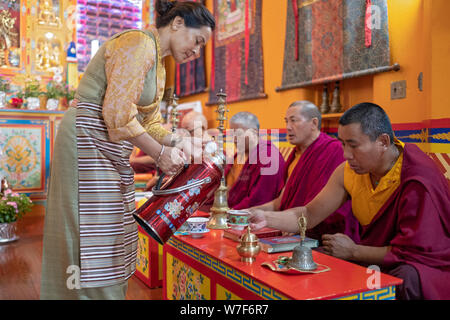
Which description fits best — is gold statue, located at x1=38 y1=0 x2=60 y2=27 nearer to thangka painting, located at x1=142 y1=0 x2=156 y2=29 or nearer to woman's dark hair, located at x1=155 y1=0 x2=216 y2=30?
thangka painting, located at x1=142 y1=0 x2=156 y2=29

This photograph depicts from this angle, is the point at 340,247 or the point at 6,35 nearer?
the point at 340,247

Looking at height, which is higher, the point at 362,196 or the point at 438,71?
the point at 438,71

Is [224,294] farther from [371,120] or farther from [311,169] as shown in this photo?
[311,169]

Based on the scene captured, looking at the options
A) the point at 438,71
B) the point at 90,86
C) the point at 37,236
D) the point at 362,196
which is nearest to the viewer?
the point at 90,86

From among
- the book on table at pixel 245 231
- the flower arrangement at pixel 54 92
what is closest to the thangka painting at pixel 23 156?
the flower arrangement at pixel 54 92

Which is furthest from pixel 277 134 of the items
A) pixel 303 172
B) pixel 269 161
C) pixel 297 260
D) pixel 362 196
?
pixel 297 260

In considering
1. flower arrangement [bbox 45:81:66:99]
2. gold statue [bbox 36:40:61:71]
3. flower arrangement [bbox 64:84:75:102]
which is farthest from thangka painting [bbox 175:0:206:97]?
gold statue [bbox 36:40:61:71]

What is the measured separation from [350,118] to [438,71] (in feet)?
3.81

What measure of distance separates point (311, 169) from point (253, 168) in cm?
69

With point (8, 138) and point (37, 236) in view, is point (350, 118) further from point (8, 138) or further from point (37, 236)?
point (8, 138)

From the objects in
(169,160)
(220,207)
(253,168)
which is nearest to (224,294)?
(169,160)

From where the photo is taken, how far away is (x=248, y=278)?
1248 millimetres

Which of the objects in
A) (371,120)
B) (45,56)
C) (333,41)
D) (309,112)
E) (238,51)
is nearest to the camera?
(371,120)

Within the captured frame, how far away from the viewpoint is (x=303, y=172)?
247cm
